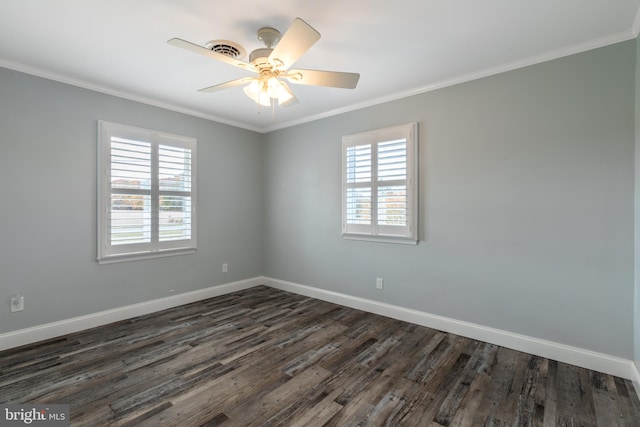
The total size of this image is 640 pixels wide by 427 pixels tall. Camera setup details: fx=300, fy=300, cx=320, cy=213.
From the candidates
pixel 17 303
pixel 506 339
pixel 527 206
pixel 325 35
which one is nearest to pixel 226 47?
pixel 325 35

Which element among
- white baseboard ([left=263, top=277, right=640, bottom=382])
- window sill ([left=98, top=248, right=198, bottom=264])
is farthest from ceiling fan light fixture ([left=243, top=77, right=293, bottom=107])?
white baseboard ([left=263, top=277, right=640, bottom=382])

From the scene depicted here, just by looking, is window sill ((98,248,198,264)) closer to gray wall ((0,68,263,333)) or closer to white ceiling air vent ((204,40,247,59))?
gray wall ((0,68,263,333))

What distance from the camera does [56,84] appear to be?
2961mm

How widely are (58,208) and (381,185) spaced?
Answer: 3.37 meters

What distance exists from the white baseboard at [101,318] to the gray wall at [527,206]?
2.09 meters

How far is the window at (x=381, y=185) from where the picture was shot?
3307 millimetres

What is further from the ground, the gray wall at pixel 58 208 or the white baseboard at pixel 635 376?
the gray wall at pixel 58 208

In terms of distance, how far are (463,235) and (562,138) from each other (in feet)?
3.77

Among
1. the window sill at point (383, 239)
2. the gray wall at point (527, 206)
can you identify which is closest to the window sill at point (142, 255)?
the window sill at point (383, 239)

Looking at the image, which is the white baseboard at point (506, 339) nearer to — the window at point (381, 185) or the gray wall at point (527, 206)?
the gray wall at point (527, 206)

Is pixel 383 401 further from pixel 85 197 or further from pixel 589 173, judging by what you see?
pixel 85 197

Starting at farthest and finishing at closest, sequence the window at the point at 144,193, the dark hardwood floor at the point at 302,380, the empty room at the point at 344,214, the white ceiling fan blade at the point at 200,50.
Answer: the window at the point at 144,193 < the empty room at the point at 344,214 < the dark hardwood floor at the point at 302,380 < the white ceiling fan blade at the point at 200,50

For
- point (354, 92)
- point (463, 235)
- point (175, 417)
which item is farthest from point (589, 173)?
point (175, 417)

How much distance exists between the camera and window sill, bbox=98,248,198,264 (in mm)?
3279
